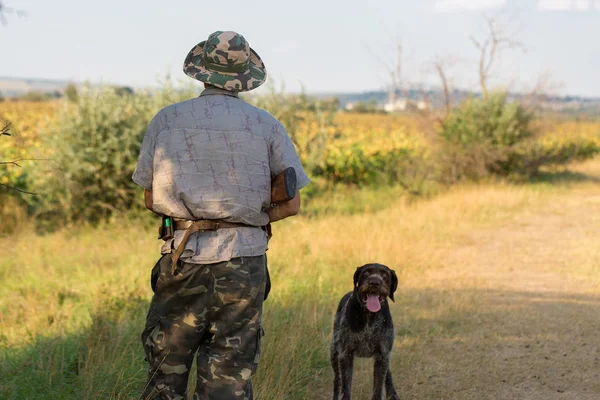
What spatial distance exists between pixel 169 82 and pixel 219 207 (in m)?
10.7

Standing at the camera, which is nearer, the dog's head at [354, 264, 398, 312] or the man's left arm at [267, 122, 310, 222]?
the man's left arm at [267, 122, 310, 222]

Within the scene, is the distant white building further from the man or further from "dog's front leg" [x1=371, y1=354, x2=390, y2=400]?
the man

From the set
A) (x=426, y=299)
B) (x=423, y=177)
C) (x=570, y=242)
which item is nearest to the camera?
(x=426, y=299)

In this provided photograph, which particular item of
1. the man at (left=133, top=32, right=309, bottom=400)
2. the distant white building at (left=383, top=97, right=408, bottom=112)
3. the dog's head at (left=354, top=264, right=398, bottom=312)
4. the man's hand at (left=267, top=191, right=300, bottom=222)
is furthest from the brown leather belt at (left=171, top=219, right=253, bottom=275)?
the distant white building at (left=383, top=97, right=408, bottom=112)

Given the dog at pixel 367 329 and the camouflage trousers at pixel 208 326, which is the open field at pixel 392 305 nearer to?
the dog at pixel 367 329

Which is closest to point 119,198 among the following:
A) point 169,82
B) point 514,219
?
point 169,82

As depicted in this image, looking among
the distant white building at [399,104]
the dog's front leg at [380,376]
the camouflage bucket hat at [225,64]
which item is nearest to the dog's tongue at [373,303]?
the dog's front leg at [380,376]

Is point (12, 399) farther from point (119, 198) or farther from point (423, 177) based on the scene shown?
point (423, 177)

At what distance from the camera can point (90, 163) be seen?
41.6 feet

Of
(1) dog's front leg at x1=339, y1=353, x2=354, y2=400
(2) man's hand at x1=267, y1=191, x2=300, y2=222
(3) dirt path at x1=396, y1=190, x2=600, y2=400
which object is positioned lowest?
(3) dirt path at x1=396, y1=190, x2=600, y2=400

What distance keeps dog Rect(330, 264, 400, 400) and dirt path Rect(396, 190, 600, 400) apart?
0.84m

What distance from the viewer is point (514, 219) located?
14367 mm

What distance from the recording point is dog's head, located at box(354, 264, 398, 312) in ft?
15.2

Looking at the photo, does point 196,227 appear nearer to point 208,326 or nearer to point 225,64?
point 208,326
